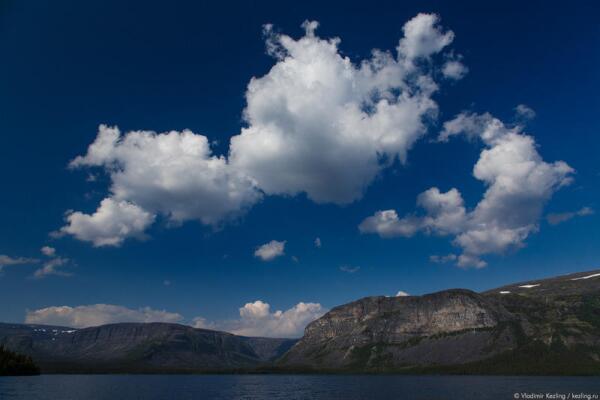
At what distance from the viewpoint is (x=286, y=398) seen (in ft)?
594

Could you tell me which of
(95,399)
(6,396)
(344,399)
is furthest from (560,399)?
(6,396)

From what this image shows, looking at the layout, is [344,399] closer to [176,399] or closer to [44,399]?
[176,399]

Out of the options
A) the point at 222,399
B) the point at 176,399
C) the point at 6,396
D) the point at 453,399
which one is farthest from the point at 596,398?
the point at 6,396

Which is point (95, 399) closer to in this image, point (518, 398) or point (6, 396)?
point (6, 396)

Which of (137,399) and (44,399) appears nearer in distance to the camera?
(44,399)

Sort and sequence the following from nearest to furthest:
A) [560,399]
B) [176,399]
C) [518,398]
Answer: [560,399] < [518,398] < [176,399]

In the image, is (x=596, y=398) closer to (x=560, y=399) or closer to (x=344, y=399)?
(x=560, y=399)

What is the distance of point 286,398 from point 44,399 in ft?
269

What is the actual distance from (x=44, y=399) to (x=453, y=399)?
136956mm

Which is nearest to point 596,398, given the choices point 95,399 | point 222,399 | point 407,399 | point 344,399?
point 407,399

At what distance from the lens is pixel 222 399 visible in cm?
17950

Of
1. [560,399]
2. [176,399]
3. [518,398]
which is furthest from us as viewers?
[176,399]

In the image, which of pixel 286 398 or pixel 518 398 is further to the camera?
pixel 286 398

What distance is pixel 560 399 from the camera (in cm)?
15450
